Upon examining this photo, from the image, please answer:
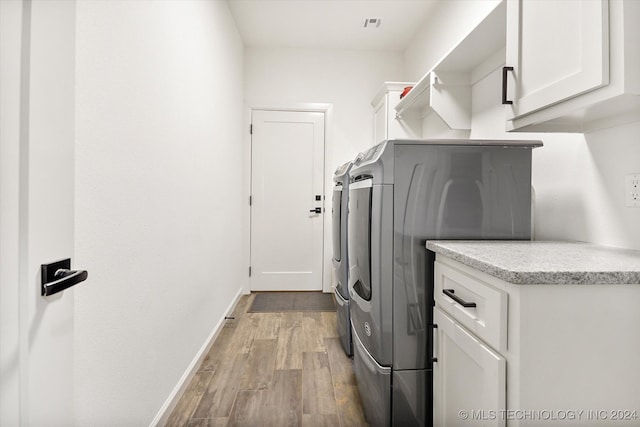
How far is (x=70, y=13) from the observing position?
71 centimetres

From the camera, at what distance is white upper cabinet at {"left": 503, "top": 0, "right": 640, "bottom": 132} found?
81 cm

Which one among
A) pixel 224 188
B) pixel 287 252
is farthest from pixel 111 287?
pixel 287 252

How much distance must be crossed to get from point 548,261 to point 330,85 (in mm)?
3176

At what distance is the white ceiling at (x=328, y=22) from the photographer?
2.77 m

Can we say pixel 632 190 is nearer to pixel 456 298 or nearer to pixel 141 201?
pixel 456 298

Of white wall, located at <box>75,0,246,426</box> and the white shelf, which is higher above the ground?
the white shelf

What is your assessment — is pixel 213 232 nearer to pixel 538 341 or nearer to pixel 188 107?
pixel 188 107

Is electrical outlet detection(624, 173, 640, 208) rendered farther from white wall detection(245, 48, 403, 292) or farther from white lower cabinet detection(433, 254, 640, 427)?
white wall detection(245, 48, 403, 292)

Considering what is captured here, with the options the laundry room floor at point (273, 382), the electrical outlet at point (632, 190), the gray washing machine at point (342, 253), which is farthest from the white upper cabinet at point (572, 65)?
the laundry room floor at point (273, 382)

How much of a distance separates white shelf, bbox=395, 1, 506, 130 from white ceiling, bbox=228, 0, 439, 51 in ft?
3.03

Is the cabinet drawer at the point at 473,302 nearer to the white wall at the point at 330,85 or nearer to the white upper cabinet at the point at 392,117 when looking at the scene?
the white upper cabinet at the point at 392,117

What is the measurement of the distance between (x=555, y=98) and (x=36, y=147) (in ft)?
4.35

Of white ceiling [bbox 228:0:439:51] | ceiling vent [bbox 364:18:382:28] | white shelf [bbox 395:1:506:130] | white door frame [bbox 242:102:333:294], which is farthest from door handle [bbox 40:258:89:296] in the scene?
ceiling vent [bbox 364:18:382:28]

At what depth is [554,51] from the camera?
101cm
